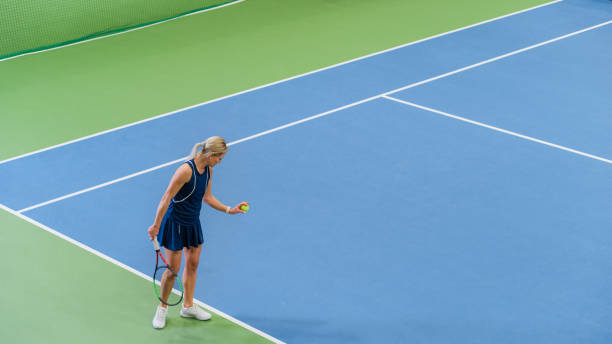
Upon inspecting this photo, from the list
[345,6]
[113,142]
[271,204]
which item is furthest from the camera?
[345,6]

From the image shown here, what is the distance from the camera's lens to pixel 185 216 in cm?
696

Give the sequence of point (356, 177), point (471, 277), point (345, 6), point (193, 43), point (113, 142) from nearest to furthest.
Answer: point (471, 277) < point (356, 177) < point (113, 142) < point (193, 43) < point (345, 6)

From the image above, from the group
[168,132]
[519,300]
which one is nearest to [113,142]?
[168,132]

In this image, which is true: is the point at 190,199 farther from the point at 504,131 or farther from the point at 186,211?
the point at 504,131

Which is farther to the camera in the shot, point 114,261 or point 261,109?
point 261,109

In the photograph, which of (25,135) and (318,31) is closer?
(25,135)

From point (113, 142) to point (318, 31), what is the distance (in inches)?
231

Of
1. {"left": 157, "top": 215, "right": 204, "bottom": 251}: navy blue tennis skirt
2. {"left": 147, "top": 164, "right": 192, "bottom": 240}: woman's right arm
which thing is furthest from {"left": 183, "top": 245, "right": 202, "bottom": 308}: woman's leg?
{"left": 147, "top": 164, "right": 192, "bottom": 240}: woman's right arm

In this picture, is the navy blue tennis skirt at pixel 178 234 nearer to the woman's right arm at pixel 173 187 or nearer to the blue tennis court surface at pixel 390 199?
the woman's right arm at pixel 173 187

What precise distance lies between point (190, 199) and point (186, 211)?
0.11m

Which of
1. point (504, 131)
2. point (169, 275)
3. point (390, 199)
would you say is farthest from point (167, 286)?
point (504, 131)

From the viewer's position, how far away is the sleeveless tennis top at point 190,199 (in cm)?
685

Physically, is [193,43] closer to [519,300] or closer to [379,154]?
[379,154]

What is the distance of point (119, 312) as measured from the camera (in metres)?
7.55
